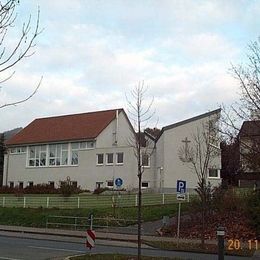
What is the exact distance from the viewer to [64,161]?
213 ft

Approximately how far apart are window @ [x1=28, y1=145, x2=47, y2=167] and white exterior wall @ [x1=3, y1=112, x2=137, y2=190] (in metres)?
0.73

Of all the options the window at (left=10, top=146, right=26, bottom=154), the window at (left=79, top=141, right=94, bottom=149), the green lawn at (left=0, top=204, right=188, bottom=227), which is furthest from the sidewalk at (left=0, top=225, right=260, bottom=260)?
the window at (left=10, top=146, right=26, bottom=154)

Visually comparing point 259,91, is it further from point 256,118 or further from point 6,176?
point 6,176

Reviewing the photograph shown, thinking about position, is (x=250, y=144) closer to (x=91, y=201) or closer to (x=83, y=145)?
(x=91, y=201)

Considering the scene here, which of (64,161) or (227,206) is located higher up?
(64,161)

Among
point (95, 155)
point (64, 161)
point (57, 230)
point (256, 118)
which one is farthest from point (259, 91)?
point (64, 161)

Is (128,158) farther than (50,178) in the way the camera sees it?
No

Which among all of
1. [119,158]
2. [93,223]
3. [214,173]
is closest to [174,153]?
[214,173]

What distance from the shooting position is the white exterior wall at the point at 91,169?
57719 mm

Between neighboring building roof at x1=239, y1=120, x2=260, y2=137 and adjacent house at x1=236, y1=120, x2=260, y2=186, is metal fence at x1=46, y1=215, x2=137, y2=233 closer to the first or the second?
adjacent house at x1=236, y1=120, x2=260, y2=186

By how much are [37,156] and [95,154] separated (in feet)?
36.2

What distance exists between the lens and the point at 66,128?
68.5m

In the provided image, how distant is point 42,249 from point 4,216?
20.6m
